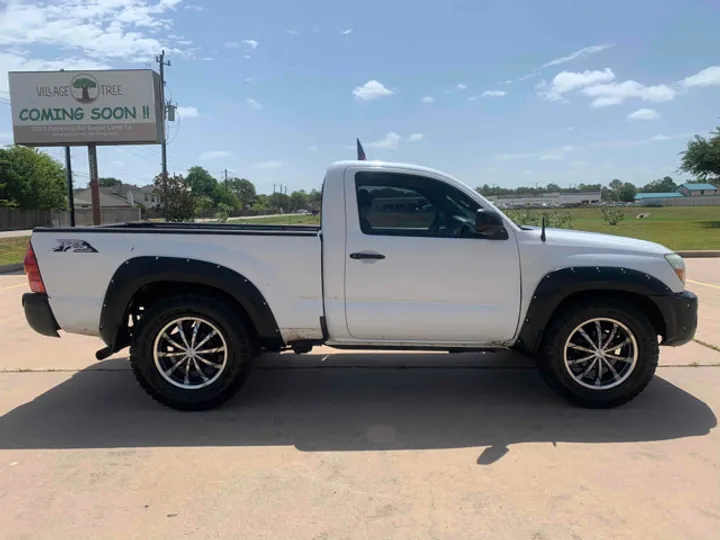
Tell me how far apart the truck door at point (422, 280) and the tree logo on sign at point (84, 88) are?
18.6 m

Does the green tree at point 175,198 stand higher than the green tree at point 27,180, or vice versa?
the green tree at point 27,180

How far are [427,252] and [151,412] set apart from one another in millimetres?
2507

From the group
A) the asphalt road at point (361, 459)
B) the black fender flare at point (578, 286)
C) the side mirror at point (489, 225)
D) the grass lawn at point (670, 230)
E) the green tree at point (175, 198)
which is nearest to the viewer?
the asphalt road at point (361, 459)

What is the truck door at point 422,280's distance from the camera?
4.23 m

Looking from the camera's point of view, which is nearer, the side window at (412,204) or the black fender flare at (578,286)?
the black fender flare at (578,286)

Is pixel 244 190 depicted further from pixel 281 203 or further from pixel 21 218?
pixel 21 218

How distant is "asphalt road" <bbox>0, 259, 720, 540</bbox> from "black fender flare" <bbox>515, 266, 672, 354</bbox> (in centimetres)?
78

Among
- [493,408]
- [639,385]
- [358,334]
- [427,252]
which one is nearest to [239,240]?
[358,334]

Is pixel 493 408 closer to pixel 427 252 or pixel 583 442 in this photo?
pixel 583 442

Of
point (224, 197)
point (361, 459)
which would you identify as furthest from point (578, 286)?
point (224, 197)

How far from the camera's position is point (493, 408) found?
4.48 metres

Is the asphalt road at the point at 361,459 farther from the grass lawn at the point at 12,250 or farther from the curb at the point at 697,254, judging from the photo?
the grass lawn at the point at 12,250

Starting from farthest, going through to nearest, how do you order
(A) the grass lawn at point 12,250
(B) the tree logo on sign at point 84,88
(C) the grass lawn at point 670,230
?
(C) the grass lawn at point 670,230 → (B) the tree logo on sign at point 84,88 → (A) the grass lawn at point 12,250

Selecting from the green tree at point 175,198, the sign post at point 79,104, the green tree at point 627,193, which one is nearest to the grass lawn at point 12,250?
the sign post at point 79,104
